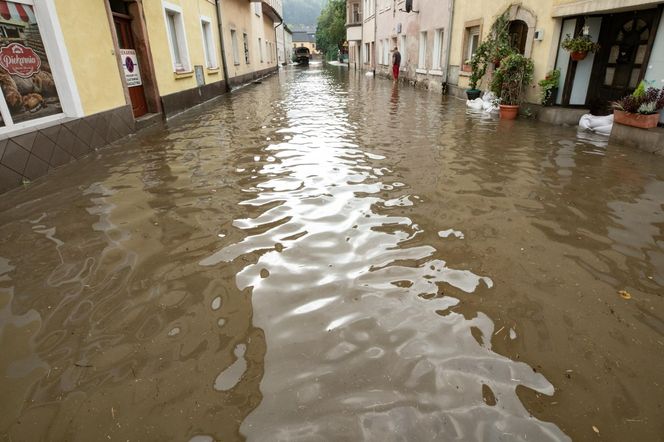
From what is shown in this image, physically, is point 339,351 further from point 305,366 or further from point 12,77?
point 12,77

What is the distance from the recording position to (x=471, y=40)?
517 inches

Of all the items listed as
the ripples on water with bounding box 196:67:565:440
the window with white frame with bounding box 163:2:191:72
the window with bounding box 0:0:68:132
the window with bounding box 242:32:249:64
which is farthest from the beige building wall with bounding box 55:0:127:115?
the window with bounding box 242:32:249:64

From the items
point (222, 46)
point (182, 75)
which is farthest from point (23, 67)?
point (222, 46)

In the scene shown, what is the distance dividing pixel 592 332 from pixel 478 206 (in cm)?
208

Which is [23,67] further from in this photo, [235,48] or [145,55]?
[235,48]

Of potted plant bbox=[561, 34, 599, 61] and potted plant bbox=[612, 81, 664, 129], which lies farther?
potted plant bbox=[561, 34, 599, 61]

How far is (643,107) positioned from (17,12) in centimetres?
979

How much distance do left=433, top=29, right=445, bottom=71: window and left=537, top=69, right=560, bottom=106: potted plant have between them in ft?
22.6

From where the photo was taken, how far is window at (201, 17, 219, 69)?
1434 centimetres

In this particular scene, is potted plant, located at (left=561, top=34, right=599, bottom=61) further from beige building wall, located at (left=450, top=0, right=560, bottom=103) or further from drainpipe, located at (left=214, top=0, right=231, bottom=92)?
drainpipe, located at (left=214, top=0, right=231, bottom=92)

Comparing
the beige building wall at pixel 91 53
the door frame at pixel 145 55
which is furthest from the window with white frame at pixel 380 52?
the beige building wall at pixel 91 53

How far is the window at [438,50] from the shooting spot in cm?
1566

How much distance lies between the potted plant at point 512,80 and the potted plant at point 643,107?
2.80 meters

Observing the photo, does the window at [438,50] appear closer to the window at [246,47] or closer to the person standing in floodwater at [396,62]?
the person standing in floodwater at [396,62]
